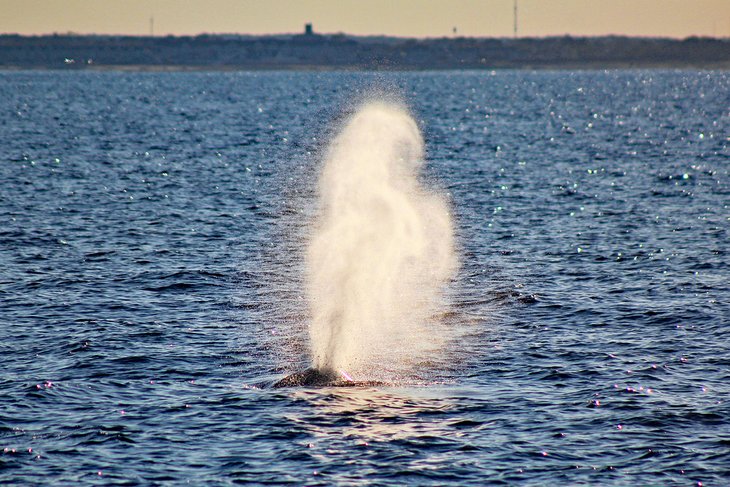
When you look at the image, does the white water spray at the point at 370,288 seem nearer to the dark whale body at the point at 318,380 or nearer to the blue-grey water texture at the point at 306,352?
the dark whale body at the point at 318,380

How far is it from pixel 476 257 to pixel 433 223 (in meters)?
14.0

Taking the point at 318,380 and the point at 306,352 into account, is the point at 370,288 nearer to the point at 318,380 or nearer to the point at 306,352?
the point at 306,352

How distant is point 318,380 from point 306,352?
333 centimetres

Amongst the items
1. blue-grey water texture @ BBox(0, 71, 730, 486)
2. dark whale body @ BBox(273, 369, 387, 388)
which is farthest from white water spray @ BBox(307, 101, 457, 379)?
blue-grey water texture @ BBox(0, 71, 730, 486)

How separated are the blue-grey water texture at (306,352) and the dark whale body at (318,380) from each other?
546mm

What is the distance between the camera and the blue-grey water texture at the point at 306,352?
2467cm

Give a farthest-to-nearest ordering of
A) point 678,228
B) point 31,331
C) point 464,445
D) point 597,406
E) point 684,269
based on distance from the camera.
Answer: point 678,228 → point 684,269 → point 31,331 → point 597,406 → point 464,445

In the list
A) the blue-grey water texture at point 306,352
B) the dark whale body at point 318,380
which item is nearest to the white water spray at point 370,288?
the dark whale body at point 318,380

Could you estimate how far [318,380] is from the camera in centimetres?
3042

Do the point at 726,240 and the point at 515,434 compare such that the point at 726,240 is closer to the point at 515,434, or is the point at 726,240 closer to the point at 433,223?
the point at 433,223

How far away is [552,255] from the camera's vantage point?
5038 cm

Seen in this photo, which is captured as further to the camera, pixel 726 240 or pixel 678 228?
pixel 678 228

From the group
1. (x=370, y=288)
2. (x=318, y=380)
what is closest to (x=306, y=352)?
(x=318, y=380)

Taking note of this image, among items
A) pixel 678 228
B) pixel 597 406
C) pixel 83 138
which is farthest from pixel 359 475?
pixel 83 138
